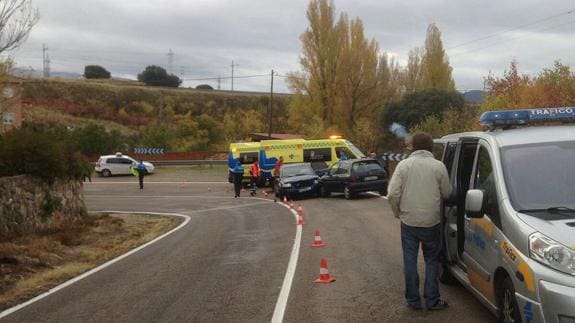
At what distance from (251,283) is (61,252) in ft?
19.1

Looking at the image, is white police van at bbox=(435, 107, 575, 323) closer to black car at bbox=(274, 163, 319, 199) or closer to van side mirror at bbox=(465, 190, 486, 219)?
van side mirror at bbox=(465, 190, 486, 219)

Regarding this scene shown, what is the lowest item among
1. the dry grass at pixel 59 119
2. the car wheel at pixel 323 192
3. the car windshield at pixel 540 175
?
the car wheel at pixel 323 192

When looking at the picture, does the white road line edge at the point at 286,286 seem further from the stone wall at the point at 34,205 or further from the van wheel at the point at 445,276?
the stone wall at the point at 34,205

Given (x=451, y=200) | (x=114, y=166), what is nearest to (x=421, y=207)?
(x=451, y=200)

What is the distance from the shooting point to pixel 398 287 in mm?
7680

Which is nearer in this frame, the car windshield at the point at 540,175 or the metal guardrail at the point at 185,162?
the car windshield at the point at 540,175

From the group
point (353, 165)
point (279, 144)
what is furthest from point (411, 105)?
point (353, 165)

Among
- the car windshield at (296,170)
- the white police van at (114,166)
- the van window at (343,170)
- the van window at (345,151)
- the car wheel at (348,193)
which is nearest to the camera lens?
the car wheel at (348,193)

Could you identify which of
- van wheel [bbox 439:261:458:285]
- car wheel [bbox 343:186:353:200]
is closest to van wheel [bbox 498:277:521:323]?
van wheel [bbox 439:261:458:285]

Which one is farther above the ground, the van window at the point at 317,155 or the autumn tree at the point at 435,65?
the autumn tree at the point at 435,65

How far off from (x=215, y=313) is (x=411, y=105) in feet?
147

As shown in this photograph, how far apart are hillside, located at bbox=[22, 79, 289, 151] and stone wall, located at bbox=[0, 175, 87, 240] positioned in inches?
2125

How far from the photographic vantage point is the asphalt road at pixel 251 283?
6.76 meters

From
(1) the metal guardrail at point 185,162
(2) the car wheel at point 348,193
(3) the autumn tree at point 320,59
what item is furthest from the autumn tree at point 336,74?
(2) the car wheel at point 348,193
